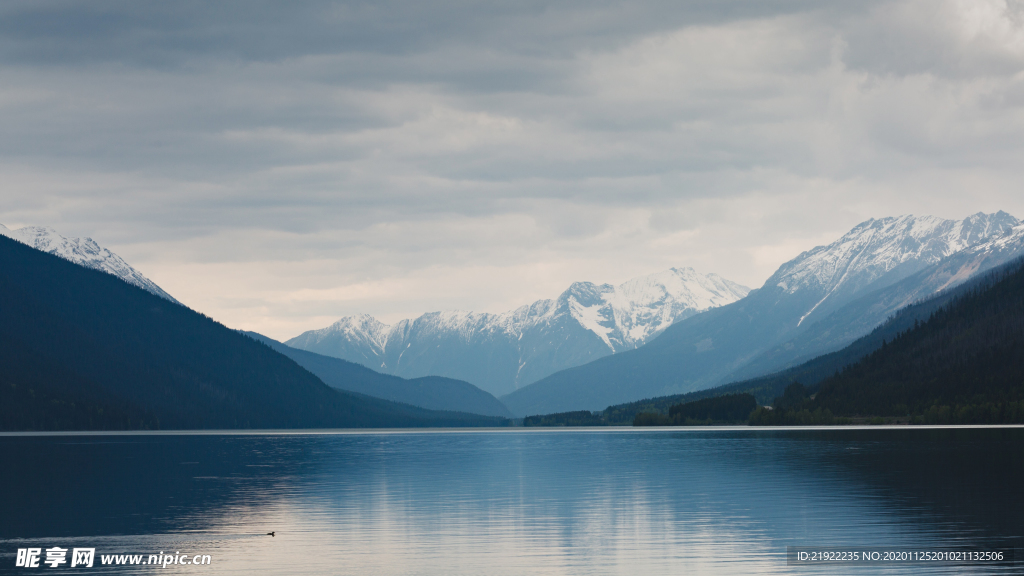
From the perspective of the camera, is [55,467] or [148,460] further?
[148,460]

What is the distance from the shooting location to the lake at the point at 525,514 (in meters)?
53.0

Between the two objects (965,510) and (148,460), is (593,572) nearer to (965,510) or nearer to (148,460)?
(965,510)

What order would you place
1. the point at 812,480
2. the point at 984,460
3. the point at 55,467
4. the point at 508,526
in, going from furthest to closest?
the point at 55,467, the point at 984,460, the point at 812,480, the point at 508,526

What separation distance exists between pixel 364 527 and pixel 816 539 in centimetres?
3003

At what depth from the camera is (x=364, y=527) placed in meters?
66.7

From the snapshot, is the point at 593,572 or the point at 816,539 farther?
the point at 816,539

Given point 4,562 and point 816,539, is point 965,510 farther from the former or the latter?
point 4,562

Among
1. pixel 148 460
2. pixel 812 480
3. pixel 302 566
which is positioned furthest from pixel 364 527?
pixel 148 460

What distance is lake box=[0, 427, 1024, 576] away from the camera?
52969mm

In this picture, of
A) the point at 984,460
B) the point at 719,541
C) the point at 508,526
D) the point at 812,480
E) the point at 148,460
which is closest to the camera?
the point at 719,541

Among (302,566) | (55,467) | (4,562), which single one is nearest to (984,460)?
(302,566)

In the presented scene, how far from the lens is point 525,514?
239 ft

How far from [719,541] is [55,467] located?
325ft

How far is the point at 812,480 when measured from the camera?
314 ft
